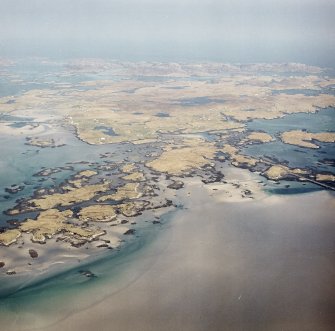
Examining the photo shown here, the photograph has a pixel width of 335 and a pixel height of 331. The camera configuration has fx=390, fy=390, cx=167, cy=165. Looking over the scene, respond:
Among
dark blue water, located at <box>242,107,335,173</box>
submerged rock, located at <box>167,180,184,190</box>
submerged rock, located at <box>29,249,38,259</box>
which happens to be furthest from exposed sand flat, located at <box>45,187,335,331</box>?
dark blue water, located at <box>242,107,335,173</box>

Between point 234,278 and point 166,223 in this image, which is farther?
point 166,223

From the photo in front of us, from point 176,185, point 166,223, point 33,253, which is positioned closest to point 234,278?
point 166,223

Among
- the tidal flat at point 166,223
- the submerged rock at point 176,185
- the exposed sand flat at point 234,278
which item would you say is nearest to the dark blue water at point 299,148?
the tidal flat at point 166,223

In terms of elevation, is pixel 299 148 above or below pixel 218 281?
above

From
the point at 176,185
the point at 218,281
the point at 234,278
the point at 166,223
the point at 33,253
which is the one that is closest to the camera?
the point at 218,281

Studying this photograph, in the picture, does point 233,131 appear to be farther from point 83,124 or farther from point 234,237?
point 234,237

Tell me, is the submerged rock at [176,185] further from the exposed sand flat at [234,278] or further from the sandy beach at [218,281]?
the sandy beach at [218,281]

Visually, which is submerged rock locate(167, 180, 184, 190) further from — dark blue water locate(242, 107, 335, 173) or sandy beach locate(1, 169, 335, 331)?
dark blue water locate(242, 107, 335, 173)

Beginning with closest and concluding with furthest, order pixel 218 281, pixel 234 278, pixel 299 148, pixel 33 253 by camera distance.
Result: pixel 218 281 < pixel 234 278 < pixel 33 253 < pixel 299 148

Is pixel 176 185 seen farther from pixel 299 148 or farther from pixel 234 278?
pixel 299 148

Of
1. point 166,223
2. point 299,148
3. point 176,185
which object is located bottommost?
point 166,223
